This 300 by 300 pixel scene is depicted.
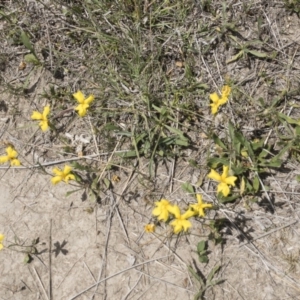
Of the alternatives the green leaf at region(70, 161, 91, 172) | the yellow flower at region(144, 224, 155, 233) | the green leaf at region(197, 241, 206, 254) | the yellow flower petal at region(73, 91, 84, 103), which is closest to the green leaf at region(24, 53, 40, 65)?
the yellow flower petal at region(73, 91, 84, 103)

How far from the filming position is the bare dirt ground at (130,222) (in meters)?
3.03

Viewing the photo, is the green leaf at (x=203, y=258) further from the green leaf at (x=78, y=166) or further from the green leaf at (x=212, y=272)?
the green leaf at (x=78, y=166)

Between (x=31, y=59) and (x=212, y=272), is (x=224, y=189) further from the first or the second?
(x=31, y=59)

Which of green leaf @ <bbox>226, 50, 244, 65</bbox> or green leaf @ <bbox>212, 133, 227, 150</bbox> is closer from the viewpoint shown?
green leaf @ <bbox>212, 133, 227, 150</bbox>

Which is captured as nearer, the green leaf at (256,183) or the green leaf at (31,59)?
the green leaf at (256,183)

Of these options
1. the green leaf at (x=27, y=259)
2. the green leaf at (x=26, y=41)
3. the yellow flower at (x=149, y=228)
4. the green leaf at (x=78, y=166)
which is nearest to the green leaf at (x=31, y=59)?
the green leaf at (x=26, y=41)

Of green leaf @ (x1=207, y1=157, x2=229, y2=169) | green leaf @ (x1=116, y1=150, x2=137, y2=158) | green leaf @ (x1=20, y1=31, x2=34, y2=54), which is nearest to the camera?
green leaf @ (x1=207, y1=157, x2=229, y2=169)

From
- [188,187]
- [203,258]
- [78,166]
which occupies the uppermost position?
[78,166]

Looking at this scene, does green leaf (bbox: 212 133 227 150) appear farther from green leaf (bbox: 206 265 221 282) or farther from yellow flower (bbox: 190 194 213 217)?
green leaf (bbox: 206 265 221 282)

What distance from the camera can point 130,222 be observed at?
3221mm

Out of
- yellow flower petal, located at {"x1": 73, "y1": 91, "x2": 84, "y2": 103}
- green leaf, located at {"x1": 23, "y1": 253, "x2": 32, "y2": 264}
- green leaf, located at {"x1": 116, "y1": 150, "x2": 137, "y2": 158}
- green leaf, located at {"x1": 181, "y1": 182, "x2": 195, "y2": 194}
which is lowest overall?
green leaf, located at {"x1": 23, "y1": 253, "x2": 32, "y2": 264}

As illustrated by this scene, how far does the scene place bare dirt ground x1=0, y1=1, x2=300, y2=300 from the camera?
303 cm

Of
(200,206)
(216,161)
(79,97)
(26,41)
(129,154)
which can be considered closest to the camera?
(200,206)

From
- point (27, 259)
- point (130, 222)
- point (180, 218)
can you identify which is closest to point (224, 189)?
point (180, 218)
